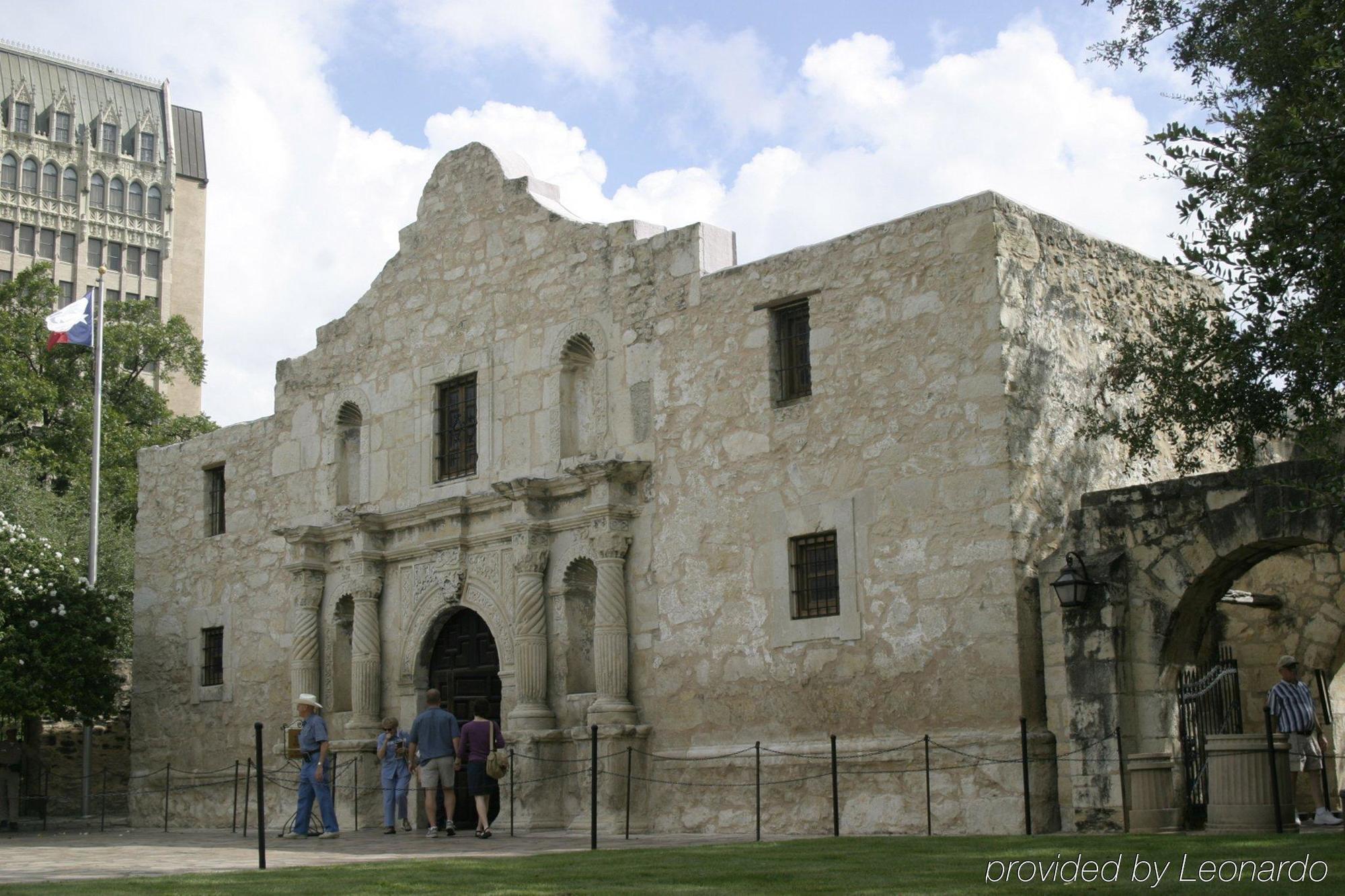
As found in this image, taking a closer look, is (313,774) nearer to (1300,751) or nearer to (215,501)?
→ (215,501)

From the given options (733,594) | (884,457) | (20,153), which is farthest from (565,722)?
(20,153)

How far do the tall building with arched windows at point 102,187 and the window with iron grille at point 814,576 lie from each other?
5537 cm

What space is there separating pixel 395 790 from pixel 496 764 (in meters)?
2.70

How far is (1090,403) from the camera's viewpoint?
15.6m

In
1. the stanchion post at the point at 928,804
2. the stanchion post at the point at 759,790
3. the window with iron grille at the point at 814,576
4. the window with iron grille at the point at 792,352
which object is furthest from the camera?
the window with iron grille at the point at 792,352

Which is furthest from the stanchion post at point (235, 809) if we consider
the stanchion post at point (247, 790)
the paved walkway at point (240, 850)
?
the paved walkway at point (240, 850)

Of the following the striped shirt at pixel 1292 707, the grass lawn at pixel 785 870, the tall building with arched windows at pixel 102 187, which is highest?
the tall building with arched windows at pixel 102 187

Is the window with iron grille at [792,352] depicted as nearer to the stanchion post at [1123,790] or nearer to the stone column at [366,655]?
the stanchion post at [1123,790]

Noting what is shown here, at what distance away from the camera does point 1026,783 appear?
44.8 feet

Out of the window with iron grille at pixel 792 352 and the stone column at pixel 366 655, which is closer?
the window with iron grille at pixel 792 352

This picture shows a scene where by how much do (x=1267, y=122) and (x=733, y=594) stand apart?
7.47 m

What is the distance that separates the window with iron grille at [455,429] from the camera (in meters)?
19.8

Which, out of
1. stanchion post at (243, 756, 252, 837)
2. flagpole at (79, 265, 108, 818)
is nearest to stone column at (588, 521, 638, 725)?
stanchion post at (243, 756, 252, 837)

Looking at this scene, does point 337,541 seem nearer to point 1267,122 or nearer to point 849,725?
point 849,725
